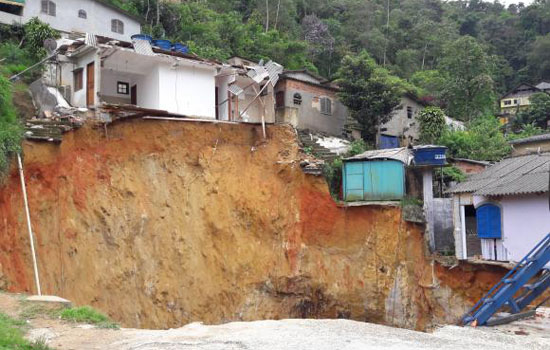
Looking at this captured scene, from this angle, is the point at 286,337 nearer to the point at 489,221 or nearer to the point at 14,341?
the point at 14,341

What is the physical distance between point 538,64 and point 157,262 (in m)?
48.2

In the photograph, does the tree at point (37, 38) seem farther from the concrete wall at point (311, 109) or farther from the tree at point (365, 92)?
the tree at point (365, 92)

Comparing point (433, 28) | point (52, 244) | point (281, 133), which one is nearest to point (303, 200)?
point (281, 133)

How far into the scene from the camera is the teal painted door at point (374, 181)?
21.6 m

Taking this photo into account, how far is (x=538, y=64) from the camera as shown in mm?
52938

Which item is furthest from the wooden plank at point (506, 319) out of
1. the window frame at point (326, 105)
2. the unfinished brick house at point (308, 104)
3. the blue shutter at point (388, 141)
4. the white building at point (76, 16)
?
the white building at point (76, 16)

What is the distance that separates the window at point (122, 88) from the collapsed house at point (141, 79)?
0.04 m

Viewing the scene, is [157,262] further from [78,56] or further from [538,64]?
[538,64]

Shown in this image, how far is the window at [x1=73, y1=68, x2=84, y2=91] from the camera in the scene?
2000cm

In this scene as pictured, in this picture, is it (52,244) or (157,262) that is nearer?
(52,244)

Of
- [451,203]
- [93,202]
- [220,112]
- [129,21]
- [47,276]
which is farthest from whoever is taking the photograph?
[129,21]

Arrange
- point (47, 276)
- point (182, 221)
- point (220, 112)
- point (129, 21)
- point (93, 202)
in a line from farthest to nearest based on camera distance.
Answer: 1. point (129, 21)
2. point (220, 112)
3. point (182, 221)
4. point (93, 202)
5. point (47, 276)

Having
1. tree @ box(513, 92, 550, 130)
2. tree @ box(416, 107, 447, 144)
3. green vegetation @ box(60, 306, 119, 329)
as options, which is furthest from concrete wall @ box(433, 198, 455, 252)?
tree @ box(513, 92, 550, 130)

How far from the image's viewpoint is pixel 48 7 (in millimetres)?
27344
